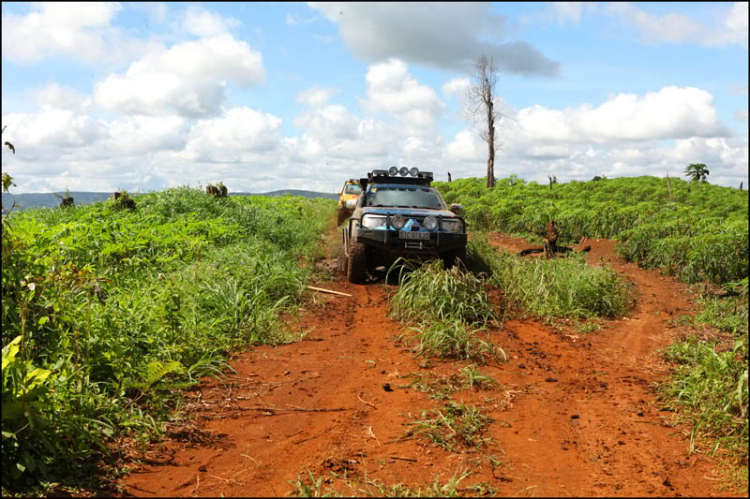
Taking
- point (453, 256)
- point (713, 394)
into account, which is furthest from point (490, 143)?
point (713, 394)

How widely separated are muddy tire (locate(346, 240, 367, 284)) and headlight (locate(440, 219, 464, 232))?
1.25 meters

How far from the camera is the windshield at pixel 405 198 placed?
373 inches

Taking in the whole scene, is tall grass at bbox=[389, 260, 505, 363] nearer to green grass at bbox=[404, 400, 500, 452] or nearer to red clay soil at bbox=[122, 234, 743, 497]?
red clay soil at bbox=[122, 234, 743, 497]

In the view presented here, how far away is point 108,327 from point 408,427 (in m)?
2.48

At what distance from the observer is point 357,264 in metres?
8.62

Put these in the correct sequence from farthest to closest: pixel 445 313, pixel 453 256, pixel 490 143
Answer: pixel 490 143 → pixel 453 256 → pixel 445 313

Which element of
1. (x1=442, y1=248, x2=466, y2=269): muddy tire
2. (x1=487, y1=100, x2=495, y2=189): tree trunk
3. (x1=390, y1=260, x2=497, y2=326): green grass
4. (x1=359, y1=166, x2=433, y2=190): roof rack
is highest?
(x1=487, y1=100, x2=495, y2=189): tree trunk

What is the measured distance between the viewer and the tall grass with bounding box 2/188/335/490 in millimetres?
3051

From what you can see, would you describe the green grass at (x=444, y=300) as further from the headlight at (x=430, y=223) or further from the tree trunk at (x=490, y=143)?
the tree trunk at (x=490, y=143)

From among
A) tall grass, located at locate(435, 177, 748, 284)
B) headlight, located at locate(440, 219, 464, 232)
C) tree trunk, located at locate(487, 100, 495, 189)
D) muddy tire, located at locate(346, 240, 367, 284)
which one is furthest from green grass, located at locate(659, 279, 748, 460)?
tree trunk, located at locate(487, 100, 495, 189)

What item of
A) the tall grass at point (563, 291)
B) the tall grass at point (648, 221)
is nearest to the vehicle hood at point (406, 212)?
the tall grass at point (563, 291)

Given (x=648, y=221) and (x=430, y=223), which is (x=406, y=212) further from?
(x=648, y=221)

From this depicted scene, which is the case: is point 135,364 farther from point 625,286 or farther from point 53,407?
point 625,286

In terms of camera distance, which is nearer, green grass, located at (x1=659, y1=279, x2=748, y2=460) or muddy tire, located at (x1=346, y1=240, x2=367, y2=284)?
green grass, located at (x1=659, y1=279, x2=748, y2=460)
